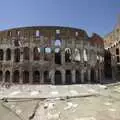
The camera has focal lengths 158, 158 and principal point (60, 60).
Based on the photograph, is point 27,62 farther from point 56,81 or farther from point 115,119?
point 115,119

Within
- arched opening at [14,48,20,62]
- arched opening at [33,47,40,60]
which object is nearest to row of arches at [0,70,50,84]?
arched opening at [14,48,20,62]

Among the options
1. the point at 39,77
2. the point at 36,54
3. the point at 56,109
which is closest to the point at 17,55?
the point at 36,54

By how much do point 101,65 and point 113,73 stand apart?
539 centimetres

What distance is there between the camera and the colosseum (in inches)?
1126

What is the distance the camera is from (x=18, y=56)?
104 feet

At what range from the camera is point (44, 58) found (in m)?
30.0

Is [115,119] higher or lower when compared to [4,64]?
lower

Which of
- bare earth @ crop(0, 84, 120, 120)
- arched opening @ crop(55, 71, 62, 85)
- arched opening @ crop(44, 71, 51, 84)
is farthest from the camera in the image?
arched opening @ crop(55, 71, 62, 85)

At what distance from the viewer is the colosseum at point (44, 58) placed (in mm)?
28609

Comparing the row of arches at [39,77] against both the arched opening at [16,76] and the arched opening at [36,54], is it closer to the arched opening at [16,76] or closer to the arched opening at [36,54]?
the arched opening at [16,76]

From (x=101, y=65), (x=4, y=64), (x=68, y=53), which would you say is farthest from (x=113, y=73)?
(x=4, y=64)

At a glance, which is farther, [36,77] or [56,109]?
[36,77]

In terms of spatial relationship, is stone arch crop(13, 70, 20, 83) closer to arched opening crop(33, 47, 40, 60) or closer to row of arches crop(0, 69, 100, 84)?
row of arches crop(0, 69, 100, 84)

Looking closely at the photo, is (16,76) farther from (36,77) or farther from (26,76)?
(36,77)
